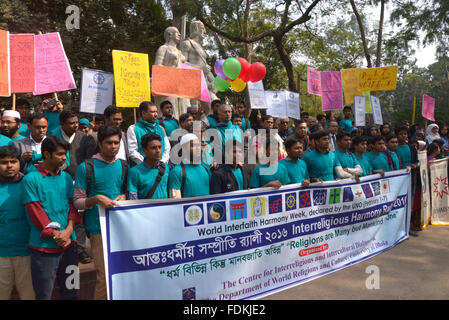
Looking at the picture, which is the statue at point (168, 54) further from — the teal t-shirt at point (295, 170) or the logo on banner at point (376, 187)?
the logo on banner at point (376, 187)

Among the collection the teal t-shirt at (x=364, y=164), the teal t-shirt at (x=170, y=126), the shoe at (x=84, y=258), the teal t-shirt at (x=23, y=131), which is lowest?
the shoe at (x=84, y=258)

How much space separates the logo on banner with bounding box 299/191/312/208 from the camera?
413 cm

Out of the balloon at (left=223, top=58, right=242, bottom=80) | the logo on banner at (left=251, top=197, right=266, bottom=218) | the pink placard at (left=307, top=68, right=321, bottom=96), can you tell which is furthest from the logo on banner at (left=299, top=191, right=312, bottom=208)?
the pink placard at (left=307, top=68, right=321, bottom=96)

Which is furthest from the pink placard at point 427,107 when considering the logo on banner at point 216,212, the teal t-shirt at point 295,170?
the logo on banner at point 216,212

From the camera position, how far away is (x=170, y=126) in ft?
18.6

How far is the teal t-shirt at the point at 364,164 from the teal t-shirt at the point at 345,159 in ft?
0.51

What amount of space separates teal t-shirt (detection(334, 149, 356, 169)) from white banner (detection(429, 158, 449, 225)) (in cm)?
234

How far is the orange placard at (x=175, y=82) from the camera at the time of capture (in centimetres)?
603

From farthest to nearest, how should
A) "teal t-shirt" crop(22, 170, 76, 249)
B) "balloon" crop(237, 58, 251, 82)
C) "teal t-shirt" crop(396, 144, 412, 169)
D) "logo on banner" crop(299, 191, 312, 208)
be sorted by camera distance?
"balloon" crop(237, 58, 251, 82)
"teal t-shirt" crop(396, 144, 412, 169)
"logo on banner" crop(299, 191, 312, 208)
"teal t-shirt" crop(22, 170, 76, 249)

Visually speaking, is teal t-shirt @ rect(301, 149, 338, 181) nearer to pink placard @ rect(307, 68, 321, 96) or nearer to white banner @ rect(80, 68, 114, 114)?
white banner @ rect(80, 68, 114, 114)

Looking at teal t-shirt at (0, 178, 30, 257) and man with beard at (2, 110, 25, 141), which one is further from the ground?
man with beard at (2, 110, 25, 141)

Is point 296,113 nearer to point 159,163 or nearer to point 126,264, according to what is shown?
point 159,163

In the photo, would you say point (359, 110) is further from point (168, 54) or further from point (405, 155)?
point (168, 54)
